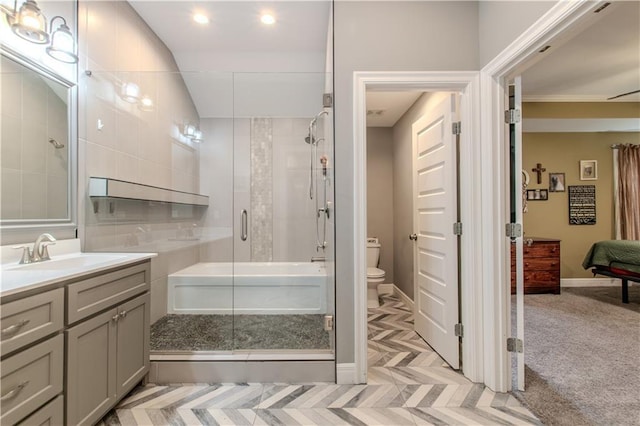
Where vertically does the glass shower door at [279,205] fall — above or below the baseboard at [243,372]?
above

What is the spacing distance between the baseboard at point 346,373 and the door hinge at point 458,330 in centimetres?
78

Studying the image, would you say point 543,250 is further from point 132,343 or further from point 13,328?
point 13,328

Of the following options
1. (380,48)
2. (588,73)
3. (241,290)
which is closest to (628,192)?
(588,73)

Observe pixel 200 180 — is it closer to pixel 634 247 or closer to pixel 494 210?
pixel 494 210

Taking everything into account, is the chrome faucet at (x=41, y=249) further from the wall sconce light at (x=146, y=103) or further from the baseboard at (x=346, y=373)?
the baseboard at (x=346, y=373)

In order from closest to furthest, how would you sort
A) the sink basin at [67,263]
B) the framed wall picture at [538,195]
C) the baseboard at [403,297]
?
the sink basin at [67,263]
the baseboard at [403,297]
the framed wall picture at [538,195]

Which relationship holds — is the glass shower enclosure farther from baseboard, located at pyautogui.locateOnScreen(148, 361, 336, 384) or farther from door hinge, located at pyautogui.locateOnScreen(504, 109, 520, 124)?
door hinge, located at pyautogui.locateOnScreen(504, 109, 520, 124)

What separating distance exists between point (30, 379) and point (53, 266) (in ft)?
2.10

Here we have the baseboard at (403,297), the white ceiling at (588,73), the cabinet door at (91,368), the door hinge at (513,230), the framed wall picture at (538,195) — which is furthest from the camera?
the framed wall picture at (538,195)

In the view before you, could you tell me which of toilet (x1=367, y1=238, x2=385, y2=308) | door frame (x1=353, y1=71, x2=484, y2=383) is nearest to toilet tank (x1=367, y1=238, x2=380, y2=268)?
toilet (x1=367, y1=238, x2=385, y2=308)

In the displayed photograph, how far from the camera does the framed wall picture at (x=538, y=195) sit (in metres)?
4.43

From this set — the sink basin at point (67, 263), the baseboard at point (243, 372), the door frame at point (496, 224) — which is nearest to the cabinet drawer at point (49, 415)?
the sink basin at point (67, 263)

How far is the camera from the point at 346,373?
1916mm

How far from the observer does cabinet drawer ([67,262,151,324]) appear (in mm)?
1297
